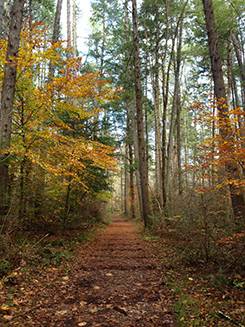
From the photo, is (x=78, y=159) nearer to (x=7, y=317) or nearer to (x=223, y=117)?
(x=223, y=117)

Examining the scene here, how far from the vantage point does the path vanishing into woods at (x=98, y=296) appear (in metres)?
4.00

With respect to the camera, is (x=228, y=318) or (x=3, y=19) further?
(x=3, y=19)

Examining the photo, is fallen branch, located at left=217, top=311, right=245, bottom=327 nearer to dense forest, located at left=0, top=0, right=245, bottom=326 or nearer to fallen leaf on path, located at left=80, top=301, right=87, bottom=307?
dense forest, located at left=0, top=0, right=245, bottom=326

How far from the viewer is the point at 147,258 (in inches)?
309

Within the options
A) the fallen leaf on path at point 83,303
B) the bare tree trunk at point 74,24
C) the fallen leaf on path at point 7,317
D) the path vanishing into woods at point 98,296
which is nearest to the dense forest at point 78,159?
the path vanishing into woods at point 98,296

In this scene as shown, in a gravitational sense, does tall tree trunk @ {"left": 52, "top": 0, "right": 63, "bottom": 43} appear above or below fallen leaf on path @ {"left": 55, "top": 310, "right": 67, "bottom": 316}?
above

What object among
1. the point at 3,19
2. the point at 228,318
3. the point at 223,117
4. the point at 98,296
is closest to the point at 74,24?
the point at 3,19

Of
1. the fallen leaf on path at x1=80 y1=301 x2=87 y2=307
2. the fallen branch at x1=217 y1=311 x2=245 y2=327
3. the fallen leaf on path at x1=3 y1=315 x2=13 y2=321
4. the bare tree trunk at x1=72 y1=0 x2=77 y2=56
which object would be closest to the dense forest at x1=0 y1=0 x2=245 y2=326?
the fallen branch at x1=217 y1=311 x2=245 y2=327

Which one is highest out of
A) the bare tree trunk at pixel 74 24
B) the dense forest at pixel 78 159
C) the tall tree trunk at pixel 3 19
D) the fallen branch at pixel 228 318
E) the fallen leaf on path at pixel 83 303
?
the bare tree trunk at pixel 74 24

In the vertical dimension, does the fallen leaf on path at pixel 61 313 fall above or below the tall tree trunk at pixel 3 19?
below

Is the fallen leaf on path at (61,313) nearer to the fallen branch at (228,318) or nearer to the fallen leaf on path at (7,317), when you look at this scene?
the fallen leaf on path at (7,317)

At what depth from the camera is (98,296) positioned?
4926 millimetres

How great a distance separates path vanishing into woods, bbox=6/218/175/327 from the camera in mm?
3997

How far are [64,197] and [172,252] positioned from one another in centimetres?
477
